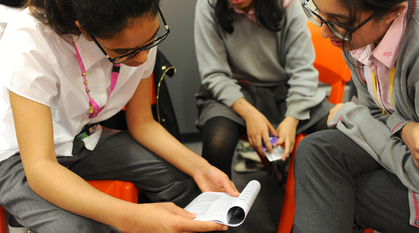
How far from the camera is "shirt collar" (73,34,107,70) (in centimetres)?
89

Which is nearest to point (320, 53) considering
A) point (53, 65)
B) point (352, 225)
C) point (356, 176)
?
point (356, 176)

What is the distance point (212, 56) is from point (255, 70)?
201mm

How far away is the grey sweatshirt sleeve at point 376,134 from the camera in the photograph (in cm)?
76

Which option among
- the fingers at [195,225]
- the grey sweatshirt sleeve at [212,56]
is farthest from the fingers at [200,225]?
the grey sweatshirt sleeve at [212,56]

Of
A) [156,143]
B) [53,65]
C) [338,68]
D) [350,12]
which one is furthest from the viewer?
[338,68]

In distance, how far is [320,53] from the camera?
1.56m

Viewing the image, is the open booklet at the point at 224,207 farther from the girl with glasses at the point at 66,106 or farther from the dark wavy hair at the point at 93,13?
the dark wavy hair at the point at 93,13

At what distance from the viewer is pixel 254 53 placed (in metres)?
1.39

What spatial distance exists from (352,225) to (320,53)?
947mm

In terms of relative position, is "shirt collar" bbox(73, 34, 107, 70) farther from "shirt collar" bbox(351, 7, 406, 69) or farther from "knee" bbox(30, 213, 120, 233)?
"shirt collar" bbox(351, 7, 406, 69)

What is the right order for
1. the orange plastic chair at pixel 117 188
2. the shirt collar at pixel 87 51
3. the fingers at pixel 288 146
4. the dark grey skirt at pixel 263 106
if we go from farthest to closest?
the dark grey skirt at pixel 263 106 < the fingers at pixel 288 146 < the orange plastic chair at pixel 117 188 < the shirt collar at pixel 87 51

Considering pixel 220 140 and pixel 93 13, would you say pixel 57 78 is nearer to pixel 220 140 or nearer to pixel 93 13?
pixel 93 13

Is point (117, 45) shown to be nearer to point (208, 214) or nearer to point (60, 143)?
point (60, 143)

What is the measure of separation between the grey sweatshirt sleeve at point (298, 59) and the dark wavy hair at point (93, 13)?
721 mm
